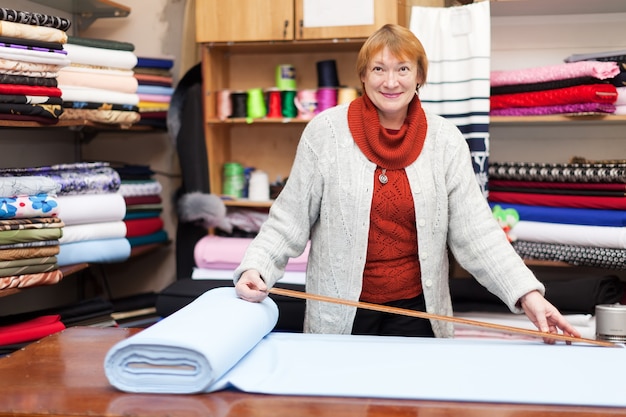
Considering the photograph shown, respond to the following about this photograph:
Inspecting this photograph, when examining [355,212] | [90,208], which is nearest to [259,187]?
[90,208]

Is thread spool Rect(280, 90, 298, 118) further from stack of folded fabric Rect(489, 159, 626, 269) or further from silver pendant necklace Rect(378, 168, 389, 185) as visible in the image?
silver pendant necklace Rect(378, 168, 389, 185)

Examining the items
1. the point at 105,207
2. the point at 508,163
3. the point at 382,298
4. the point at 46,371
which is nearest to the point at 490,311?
the point at 508,163

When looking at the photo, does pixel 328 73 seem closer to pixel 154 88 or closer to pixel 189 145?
pixel 189 145

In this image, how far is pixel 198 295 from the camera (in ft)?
10.1

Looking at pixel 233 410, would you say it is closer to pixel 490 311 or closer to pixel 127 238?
pixel 490 311

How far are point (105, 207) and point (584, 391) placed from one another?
2.27 metres

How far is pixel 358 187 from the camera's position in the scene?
2105mm

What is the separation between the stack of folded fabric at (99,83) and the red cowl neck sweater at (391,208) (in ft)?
4.90

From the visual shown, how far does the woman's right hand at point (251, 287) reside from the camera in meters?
1.82

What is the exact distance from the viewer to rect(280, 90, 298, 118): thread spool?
3643 mm

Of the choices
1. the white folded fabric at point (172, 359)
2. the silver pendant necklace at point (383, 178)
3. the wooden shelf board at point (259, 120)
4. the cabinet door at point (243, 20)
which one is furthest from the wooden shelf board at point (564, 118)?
the white folded fabric at point (172, 359)

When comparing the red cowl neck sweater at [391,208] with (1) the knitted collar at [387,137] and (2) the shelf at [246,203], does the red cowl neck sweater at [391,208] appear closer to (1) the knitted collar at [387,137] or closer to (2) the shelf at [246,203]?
(1) the knitted collar at [387,137]

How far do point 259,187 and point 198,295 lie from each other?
32.3 inches

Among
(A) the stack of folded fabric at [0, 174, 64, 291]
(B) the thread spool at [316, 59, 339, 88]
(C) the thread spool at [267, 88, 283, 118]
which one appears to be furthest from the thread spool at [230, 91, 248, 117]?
(A) the stack of folded fabric at [0, 174, 64, 291]
